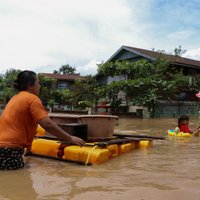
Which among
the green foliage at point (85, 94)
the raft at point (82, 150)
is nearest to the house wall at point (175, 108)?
the green foliage at point (85, 94)

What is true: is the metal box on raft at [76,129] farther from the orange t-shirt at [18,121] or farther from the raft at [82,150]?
the orange t-shirt at [18,121]

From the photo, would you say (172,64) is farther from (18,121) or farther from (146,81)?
(18,121)

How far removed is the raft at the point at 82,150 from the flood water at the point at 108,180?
130 millimetres

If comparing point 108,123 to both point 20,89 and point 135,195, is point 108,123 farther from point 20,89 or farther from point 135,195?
point 135,195

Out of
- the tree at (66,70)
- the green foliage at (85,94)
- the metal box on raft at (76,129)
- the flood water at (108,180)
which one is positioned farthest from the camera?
the tree at (66,70)

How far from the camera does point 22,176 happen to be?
13.1ft

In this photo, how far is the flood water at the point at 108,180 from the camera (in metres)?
3.24

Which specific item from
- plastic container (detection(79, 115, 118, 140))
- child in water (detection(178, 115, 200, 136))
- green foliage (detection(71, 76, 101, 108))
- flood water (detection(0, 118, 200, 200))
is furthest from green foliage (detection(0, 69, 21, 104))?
flood water (detection(0, 118, 200, 200))

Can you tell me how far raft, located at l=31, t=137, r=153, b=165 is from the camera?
491 cm

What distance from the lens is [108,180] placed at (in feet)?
12.8

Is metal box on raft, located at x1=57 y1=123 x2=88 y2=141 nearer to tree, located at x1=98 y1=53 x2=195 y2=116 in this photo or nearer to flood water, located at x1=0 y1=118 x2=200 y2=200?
flood water, located at x1=0 y1=118 x2=200 y2=200

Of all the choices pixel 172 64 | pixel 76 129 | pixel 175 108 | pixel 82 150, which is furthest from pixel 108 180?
pixel 172 64

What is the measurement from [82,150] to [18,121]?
1.22 meters

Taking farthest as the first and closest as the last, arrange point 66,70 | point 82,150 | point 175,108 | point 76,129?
point 66,70
point 175,108
point 76,129
point 82,150
